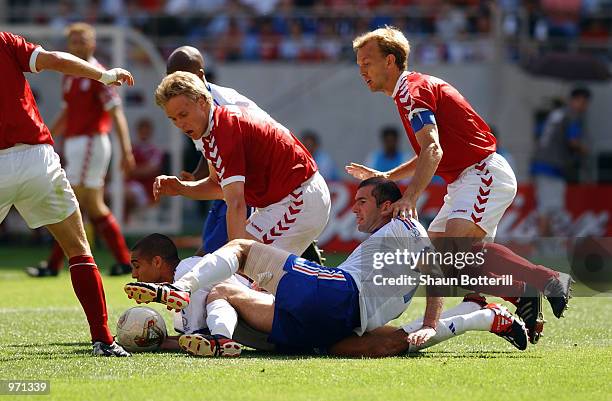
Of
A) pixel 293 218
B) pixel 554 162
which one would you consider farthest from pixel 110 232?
pixel 554 162

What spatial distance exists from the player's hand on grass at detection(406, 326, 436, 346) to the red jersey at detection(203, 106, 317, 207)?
145 cm

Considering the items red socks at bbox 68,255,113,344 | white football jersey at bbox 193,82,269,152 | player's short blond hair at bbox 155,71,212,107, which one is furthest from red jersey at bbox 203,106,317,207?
red socks at bbox 68,255,113,344

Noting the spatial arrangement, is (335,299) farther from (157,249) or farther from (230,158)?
(157,249)

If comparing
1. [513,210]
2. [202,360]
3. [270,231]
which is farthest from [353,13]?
[202,360]

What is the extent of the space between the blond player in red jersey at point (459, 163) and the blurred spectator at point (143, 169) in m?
11.3

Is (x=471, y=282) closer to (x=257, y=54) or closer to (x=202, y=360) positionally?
(x=202, y=360)

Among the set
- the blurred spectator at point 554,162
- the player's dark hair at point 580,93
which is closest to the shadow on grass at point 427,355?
the blurred spectator at point 554,162

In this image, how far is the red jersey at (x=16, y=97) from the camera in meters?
7.13

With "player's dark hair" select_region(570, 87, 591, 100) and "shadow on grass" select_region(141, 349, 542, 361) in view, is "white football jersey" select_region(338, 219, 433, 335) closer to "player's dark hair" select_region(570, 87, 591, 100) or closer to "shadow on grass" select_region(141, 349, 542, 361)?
"shadow on grass" select_region(141, 349, 542, 361)

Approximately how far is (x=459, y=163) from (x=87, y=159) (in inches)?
248

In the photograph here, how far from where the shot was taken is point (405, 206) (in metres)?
7.25

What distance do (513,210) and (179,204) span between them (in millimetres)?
5454

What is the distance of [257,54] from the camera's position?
21688 millimetres

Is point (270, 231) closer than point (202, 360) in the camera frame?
A: No
